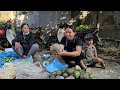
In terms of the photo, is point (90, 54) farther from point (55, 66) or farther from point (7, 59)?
point (7, 59)

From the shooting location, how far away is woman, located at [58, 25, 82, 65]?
4707mm

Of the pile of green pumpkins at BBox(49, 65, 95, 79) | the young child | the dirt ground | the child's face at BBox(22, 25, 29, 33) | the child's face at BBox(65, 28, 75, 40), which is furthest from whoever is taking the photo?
the child's face at BBox(22, 25, 29, 33)

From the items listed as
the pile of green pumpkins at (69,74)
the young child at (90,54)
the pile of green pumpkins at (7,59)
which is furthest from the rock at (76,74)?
the pile of green pumpkins at (7,59)

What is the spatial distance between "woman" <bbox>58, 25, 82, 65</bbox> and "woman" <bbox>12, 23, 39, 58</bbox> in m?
0.85

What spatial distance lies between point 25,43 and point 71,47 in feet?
3.87

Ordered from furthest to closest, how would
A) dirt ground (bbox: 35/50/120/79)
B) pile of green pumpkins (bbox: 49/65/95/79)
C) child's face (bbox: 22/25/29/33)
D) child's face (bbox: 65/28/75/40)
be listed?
child's face (bbox: 22/25/29/33) → child's face (bbox: 65/28/75/40) → dirt ground (bbox: 35/50/120/79) → pile of green pumpkins (bbox: 49/65/95/79)

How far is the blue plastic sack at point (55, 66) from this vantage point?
15.4ft

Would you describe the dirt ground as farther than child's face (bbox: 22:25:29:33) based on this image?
No

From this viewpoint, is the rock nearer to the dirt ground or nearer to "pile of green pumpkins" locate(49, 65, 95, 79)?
"pile of green pumpkins" locate(49, 65, 95, 79)

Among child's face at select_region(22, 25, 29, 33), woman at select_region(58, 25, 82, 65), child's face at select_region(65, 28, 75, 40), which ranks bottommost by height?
woman at select_region(58, 25, 82, 65)

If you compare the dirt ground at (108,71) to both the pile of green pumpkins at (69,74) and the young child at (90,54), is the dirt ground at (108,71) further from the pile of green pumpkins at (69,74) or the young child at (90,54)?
the pile of green pumpkins at (69,74)

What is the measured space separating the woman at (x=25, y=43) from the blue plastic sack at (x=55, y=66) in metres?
0.74

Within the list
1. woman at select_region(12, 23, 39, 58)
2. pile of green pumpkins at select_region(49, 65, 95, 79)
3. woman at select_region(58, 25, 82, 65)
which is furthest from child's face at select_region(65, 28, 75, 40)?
woman at select_region(12, 23, 39, 58)

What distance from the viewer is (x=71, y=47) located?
4840mm
